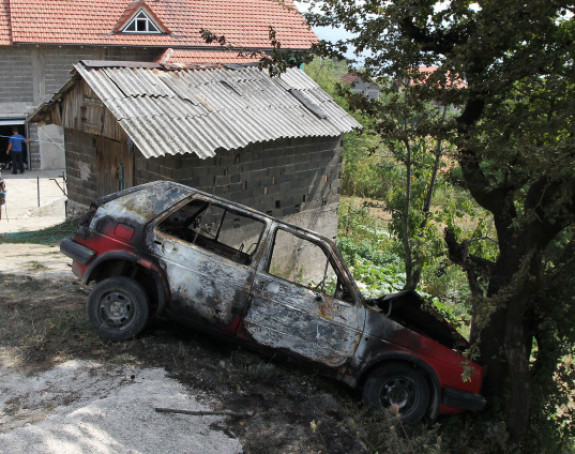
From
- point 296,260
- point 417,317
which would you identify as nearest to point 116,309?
point 417,317

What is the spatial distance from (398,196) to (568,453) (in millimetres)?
8048

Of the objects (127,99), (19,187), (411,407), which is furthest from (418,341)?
(19,187)

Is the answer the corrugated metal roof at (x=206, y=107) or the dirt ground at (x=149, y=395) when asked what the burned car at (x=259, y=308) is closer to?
the dirt ground at (x=149, y=395)

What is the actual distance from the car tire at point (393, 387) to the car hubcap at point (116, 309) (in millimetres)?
2526

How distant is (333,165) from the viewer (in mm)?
13625

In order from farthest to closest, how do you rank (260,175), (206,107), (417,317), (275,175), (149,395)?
(275,175), (260,175), (206,107), (417,317), (149,395)

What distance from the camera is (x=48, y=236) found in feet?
43.3

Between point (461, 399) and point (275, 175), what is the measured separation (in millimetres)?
6739

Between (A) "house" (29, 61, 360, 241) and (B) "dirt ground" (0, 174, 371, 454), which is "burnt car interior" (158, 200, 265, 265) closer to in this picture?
(B) "dirt ground" (0, 174, 371, 454)

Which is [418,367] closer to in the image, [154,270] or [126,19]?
[154,270]

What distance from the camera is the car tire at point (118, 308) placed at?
20.9ft

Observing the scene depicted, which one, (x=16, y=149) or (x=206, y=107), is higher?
(x=206, y=107)

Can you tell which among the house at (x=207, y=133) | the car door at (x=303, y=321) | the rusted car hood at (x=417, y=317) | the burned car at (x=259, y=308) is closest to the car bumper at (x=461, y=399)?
the burned car at (x=259, y=308)

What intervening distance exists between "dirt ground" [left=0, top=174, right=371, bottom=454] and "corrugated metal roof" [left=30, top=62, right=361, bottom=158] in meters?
3.44
